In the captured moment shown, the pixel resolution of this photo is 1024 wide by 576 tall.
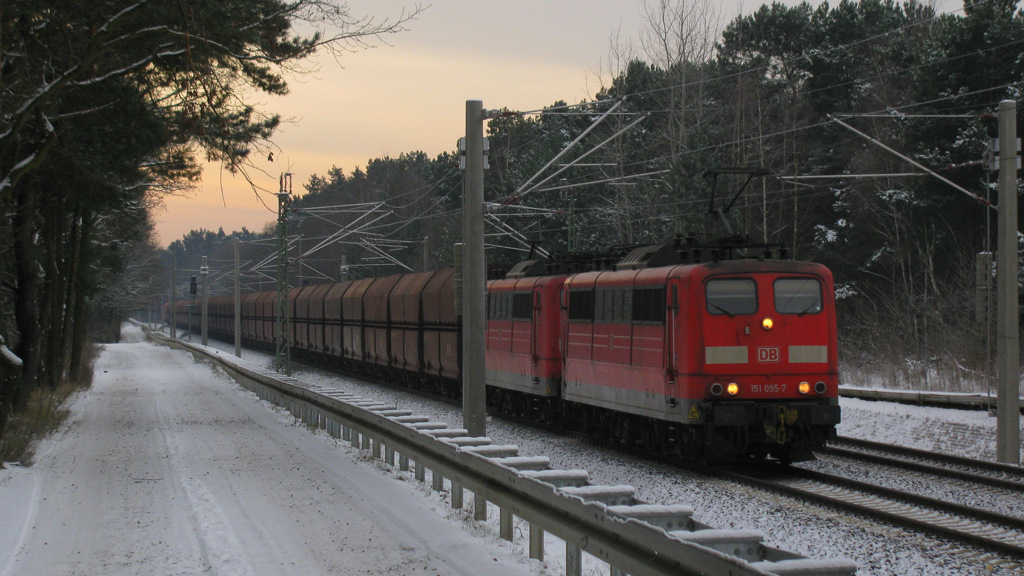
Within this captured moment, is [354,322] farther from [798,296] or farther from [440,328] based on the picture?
[798,296]

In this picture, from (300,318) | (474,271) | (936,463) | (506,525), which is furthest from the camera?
(300,318)

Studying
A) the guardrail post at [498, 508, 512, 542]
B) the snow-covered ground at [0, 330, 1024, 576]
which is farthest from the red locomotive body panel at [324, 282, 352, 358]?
the guardrail post at [498, 508, 512, 542]

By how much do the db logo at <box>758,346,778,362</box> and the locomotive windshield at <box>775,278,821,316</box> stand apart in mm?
546

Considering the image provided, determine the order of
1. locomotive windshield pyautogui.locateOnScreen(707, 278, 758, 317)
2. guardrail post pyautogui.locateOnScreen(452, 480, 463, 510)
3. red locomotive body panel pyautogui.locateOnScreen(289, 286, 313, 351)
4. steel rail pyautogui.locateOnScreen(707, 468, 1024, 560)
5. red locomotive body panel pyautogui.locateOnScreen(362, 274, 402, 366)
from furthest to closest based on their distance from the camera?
red locomotive body panel pyautogui.locateOnScreen(289, 286, 313, 351)
red locomotive body panel pyautogui.locateOnScreen(362, 274, 402, 366)
locomotive windshield pyautogui.locateOnScreen(707, 278, 758, 317)
guardrail post pyautogui.locateOnScreen(452, 480, 463, 510)
steel rail pyautogui.locateOnScreen(707, 468, 1024, 560)

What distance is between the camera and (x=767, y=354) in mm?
14102

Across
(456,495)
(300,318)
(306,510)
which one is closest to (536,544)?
(456,495)

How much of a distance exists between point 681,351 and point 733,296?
1044 millimetres

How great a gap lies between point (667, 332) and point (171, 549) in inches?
306

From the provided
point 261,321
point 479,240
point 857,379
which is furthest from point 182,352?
point 479,240

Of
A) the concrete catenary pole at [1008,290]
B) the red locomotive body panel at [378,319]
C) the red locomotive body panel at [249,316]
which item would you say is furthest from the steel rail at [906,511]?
the red locomotive body panel at [249,316]

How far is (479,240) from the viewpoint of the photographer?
1636 cm

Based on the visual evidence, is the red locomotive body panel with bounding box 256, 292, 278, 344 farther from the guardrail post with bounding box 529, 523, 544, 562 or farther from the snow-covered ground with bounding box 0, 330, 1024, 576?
the guardrail post with bounding box 529, 523, 544, 562

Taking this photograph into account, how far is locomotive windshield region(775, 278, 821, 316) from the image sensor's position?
14391mm

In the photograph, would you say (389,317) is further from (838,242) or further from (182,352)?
(182,352)
